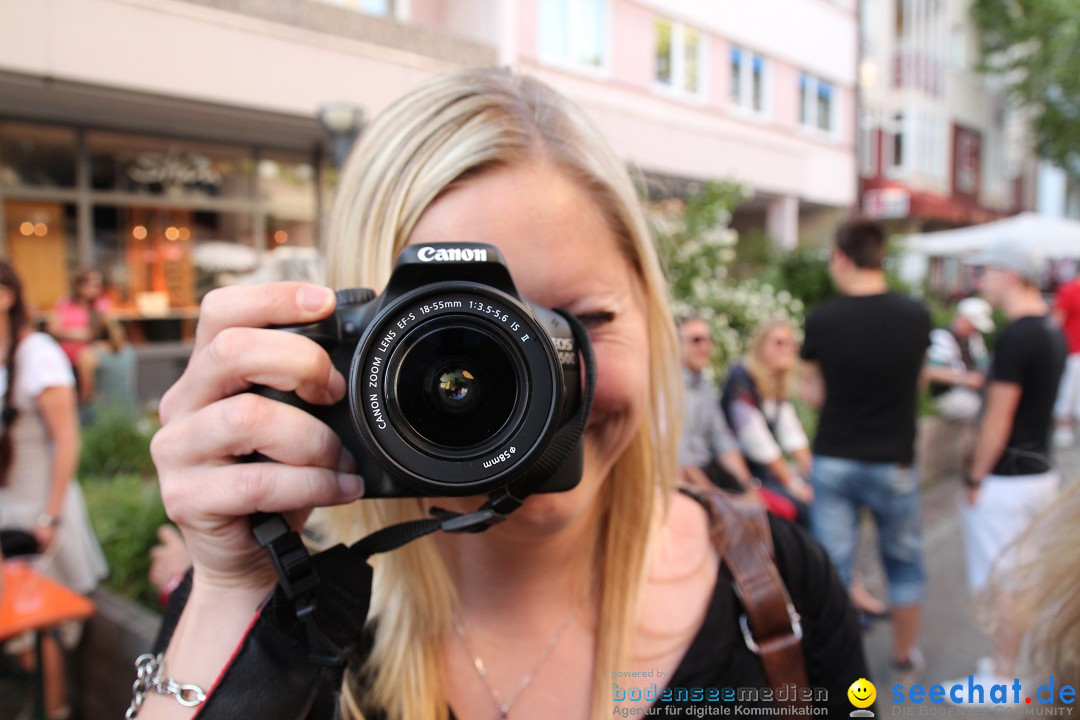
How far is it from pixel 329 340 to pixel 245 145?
10.3 meters

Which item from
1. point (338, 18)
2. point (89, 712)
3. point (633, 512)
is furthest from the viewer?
point (338, 18)

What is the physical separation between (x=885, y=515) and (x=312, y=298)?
3.44 meters

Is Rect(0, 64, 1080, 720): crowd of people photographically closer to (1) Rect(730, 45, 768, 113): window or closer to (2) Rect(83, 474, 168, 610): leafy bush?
(2) Rect(83, 474, 168, 610): leafy bush

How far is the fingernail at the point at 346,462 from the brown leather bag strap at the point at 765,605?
67 centimetres

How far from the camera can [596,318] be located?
1.10 meters

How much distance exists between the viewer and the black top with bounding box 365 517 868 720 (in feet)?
3.75

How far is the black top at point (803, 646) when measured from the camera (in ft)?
3.75

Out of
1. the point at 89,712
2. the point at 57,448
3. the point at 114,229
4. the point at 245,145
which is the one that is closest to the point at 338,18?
the point at 245,145

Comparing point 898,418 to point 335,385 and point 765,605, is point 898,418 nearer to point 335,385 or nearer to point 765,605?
point 765,605

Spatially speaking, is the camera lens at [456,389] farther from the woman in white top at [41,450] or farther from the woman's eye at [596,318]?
the woman in white top at [41,450]

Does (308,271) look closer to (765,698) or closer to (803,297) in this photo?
(765,698)

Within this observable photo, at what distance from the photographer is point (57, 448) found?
126 inches

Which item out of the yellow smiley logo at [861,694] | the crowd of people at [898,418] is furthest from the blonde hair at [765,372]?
the yellow smiley logo at [861,694]

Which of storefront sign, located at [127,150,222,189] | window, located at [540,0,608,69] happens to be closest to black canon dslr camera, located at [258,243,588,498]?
storefront sign, located at [127,150,222,189]
